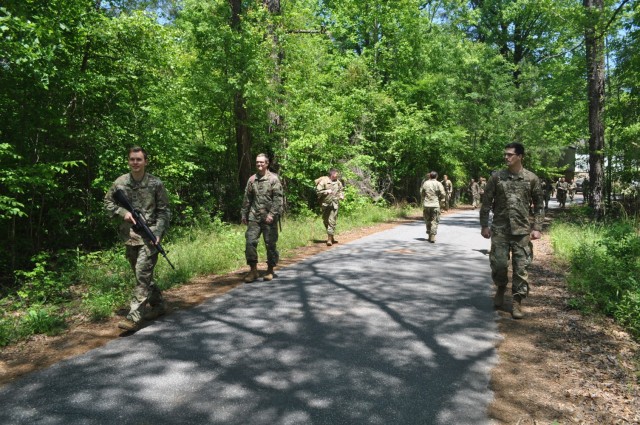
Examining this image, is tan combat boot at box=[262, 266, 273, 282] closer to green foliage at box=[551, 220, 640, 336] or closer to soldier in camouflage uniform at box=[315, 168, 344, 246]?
soldier in camouflage uniform at box=[315, 168, 344, 246]

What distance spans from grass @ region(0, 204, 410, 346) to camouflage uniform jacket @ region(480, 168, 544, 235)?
5342 mm

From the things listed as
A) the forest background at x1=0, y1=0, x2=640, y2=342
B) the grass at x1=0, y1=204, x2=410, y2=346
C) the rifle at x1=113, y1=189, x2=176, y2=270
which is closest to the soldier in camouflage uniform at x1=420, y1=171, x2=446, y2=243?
the grass at x1=0, y1=204, x2=410, y2=346

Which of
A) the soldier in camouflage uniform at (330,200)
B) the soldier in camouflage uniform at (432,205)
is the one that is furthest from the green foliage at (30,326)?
the soldier in camouflage uniform at (432,205)

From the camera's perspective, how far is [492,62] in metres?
29.7

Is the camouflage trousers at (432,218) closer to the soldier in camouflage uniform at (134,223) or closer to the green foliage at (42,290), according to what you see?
the soldier in camouflage uniform at (134,223)

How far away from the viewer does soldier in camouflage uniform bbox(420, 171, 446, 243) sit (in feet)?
41.6

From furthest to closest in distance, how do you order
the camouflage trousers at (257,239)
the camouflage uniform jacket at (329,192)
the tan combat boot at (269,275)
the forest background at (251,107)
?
the camouflage uniform jacket at (329,192)
the forest background at (251,107)
the tan combat boot at (269,275)
the camouflage trousers at (257,239)

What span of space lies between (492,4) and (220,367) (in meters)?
37.7

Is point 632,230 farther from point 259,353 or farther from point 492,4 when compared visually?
point 492,4

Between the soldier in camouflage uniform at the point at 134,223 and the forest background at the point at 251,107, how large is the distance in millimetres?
2148

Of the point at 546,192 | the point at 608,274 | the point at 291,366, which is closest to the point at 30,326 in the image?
the point at 291,366

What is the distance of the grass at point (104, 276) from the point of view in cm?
574

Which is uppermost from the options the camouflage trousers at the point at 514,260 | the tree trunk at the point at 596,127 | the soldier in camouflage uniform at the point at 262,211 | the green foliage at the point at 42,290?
the tree trunk at the point at 596,127

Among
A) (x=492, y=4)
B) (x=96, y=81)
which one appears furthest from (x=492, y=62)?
(x=96, y=81)
